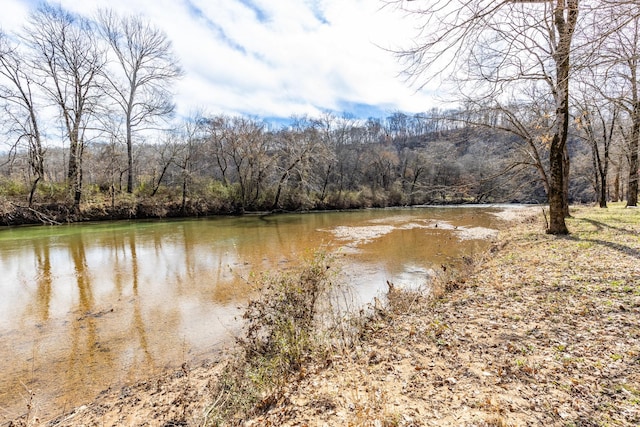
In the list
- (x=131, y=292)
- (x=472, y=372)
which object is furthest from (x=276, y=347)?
(x=131, y=292)

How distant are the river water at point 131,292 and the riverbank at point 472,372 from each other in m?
0.73

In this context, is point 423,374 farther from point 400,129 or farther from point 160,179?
point 400,129

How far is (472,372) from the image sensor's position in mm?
3021

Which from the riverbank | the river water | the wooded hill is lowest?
the river water

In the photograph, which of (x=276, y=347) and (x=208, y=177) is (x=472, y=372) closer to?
(x=276, y=347)

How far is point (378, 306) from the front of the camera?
5.88 metres

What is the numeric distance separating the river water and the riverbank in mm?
726

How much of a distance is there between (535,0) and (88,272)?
12.3m

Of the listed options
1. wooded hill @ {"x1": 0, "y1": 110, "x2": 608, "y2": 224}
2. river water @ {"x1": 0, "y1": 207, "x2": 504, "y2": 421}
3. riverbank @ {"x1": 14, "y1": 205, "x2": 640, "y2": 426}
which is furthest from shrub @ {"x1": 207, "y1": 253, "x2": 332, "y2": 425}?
wooded hill @ {"x1": 0, "y1": 110, "x2": 608, "y2": 224}

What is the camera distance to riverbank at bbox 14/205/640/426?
2.45 m

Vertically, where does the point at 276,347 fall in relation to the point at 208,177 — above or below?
below

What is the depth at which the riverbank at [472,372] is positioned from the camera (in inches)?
96.6

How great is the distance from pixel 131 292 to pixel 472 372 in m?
7.84

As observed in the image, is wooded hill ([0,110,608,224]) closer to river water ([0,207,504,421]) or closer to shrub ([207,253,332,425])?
river water ([0,207,504,421])
